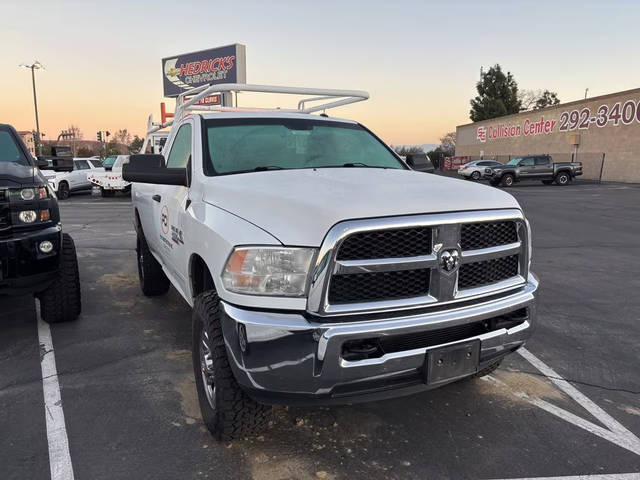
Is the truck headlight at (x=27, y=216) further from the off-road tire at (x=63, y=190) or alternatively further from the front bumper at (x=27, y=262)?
the off-road tire at (x=63, y=190)

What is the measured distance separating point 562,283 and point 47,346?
5831mm

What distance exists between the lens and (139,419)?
2900 millimetres

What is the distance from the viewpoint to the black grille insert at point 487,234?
243cm

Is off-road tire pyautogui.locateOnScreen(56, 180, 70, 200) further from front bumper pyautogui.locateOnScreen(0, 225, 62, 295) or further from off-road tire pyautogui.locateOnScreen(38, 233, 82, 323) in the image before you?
front bumper pyautogui.locateOnScreen(0, 225, 62, 295)

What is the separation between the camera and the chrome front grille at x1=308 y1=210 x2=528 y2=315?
2.12 metres

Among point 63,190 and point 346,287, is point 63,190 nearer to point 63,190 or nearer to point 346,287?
point 63,190

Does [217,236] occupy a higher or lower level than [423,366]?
higher

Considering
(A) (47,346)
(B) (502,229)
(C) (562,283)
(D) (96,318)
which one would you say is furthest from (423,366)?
(C) (562,283)

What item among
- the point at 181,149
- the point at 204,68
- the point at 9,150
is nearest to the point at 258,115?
the point at 181,149

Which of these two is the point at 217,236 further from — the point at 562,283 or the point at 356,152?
the point at 562,283

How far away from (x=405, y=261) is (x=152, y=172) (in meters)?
1.82

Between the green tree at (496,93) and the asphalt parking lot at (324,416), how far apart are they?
57.4 meters

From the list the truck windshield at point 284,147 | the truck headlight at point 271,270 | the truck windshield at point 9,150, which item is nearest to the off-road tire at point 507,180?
the truck windshield at point 284,147

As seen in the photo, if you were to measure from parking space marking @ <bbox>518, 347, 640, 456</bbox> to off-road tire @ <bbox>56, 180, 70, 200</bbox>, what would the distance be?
65.5ft
